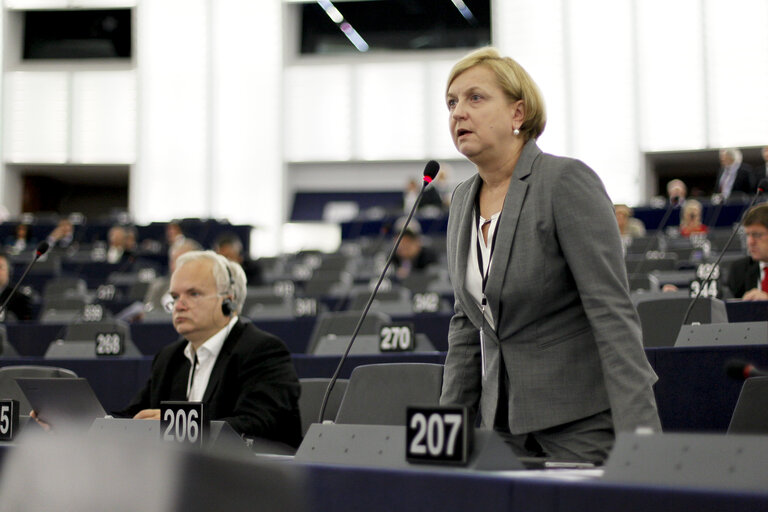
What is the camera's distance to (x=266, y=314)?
21.7 ft

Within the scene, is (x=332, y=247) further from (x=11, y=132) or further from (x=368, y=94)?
(x=11, y=132)

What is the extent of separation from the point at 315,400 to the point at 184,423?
4.24 feet

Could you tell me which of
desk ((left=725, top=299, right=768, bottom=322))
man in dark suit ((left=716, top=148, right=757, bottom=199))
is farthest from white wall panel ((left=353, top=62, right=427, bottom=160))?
desk ((left=725, top=299, right=768, bottom=322))

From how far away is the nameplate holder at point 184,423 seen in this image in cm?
214

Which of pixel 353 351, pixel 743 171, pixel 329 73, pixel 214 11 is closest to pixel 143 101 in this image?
pixel 214 11

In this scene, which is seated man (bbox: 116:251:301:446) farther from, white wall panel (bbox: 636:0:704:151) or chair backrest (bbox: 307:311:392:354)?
white wall panel (bbox: 636:0:704:151)

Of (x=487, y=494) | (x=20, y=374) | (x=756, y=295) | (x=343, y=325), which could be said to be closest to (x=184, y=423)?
(x=487, y=494)

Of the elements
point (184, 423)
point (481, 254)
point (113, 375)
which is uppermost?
point (481, 254)

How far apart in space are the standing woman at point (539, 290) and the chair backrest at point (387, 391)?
0.79 meters

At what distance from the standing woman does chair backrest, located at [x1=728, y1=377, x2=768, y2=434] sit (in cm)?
50

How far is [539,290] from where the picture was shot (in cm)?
195

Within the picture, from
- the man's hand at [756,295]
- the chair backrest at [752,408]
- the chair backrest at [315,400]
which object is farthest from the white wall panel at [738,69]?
the chair backrest at [752,408]

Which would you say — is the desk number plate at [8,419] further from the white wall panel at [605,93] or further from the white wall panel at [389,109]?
the white wall panel at [389,109]

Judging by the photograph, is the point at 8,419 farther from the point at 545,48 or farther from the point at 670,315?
the point at 545,48
